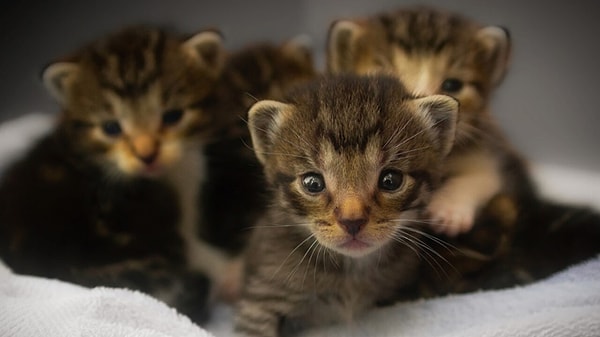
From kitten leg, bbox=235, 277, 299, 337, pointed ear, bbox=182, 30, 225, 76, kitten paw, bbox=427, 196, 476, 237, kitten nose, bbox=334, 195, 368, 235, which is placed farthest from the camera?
pointed ear, bbox=182, 30, 225, 76

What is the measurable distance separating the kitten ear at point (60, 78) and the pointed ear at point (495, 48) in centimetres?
111

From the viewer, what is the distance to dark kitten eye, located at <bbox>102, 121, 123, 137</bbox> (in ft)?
5.71

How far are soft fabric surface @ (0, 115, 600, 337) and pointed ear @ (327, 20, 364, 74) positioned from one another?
2.16 feet

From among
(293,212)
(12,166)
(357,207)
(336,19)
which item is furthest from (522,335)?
(12,166)

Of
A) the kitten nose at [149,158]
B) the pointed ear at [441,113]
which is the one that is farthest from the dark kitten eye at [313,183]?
the kitten nose at [149,158]

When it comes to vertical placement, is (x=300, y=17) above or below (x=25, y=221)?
above

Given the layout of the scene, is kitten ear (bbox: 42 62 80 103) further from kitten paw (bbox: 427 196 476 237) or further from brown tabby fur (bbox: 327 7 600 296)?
kitten paw (bbox: 427 196 476 237)

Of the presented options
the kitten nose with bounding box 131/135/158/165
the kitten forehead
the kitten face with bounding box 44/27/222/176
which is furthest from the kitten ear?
the kitten forehead

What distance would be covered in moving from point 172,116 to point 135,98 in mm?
119

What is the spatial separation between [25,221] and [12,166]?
0.65 feet

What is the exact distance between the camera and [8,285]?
1.49 meters

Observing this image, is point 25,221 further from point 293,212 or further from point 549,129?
point 549,129

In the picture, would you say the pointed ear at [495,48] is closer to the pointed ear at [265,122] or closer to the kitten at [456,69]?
the kitten at [456,69]

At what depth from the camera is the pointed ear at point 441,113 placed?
1.33 metres
